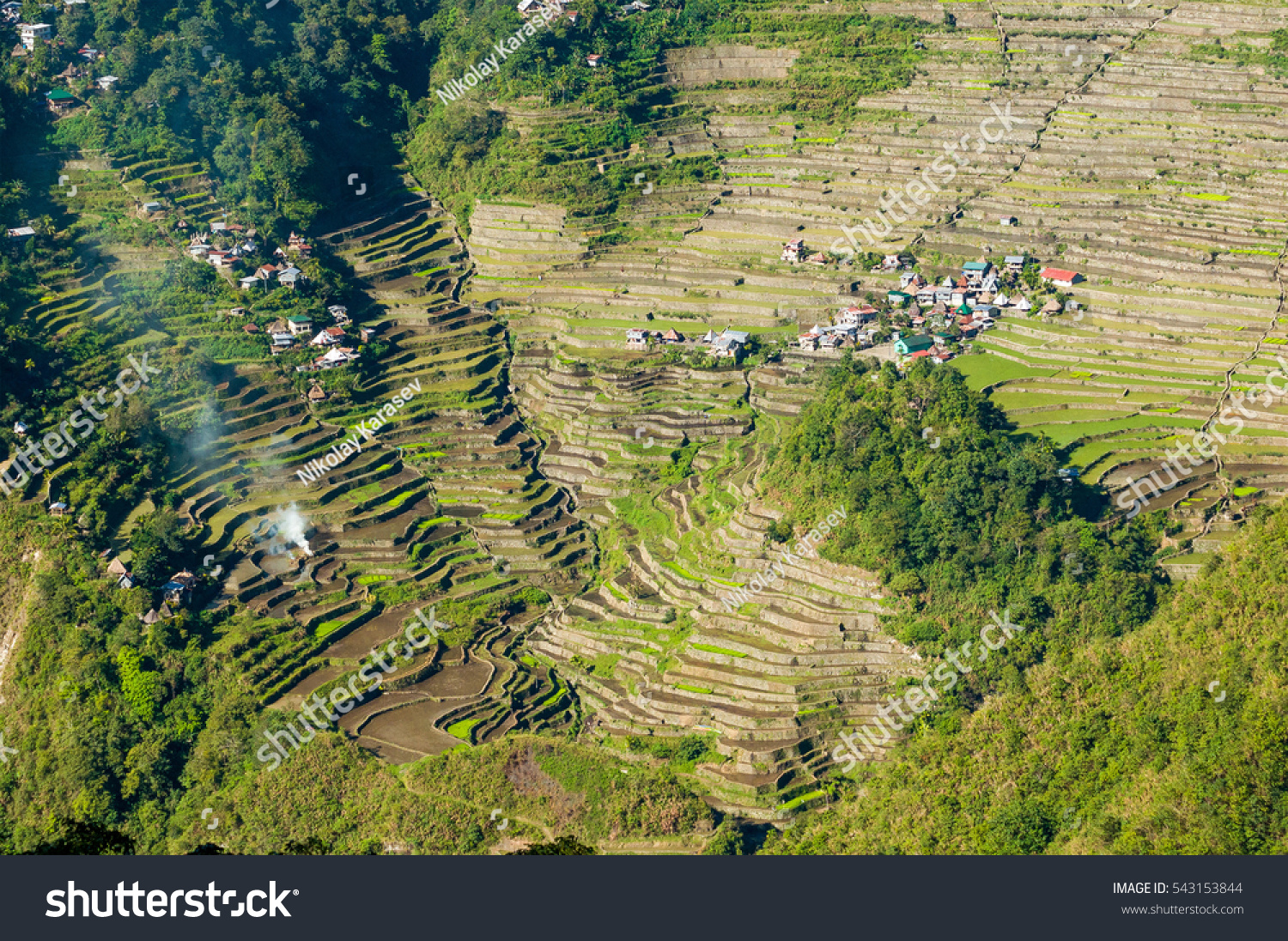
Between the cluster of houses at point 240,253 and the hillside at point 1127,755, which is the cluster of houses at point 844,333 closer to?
the hillside at point 1127,755

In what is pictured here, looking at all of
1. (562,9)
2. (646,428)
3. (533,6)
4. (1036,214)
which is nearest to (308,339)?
(646,428)

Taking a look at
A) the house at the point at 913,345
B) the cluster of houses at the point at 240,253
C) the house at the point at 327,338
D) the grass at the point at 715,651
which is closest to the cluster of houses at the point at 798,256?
the house at the point at 913,345

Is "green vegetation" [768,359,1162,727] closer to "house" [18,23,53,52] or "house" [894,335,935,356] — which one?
"house" [894,335,935,356]

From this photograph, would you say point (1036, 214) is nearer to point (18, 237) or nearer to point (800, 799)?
point (800, 799)

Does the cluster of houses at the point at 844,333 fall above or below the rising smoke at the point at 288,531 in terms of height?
above

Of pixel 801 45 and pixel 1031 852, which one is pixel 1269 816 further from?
pixel 801 45

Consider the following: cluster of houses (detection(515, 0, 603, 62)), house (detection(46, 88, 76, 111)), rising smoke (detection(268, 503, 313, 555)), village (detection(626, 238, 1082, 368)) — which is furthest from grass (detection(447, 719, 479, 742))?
cluster of houses (detection(515, 0, 603, 62))
